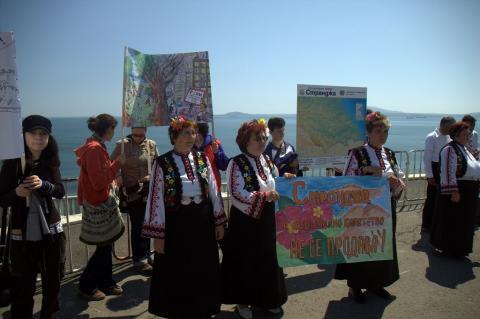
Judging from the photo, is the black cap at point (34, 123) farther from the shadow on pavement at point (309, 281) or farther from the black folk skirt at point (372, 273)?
the black folk skirt at point (372, 273)

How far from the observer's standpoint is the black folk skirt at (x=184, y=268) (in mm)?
3350

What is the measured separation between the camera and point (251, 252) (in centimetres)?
370

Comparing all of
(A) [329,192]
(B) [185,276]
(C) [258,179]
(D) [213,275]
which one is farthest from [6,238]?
(A) [329,192]

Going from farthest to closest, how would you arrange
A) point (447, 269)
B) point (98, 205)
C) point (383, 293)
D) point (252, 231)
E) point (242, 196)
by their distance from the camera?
point (447, 269), point (383, 293), point (98, 205), point (252, 231), point (242, 196)

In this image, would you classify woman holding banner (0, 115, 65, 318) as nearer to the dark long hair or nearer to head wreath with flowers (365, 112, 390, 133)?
A: the dark long hair

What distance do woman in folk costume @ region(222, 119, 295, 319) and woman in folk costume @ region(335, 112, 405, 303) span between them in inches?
35.6

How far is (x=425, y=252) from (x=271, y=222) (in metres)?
3.27

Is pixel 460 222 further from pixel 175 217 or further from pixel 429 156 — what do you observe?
pixel 175 217

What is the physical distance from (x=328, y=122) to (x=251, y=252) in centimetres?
216

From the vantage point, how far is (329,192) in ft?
12.7

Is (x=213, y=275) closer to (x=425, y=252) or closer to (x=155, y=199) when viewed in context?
(x=155, y=199)

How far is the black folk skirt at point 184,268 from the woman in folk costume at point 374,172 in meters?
1.72

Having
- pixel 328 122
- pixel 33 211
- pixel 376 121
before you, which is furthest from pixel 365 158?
pixel 33 211

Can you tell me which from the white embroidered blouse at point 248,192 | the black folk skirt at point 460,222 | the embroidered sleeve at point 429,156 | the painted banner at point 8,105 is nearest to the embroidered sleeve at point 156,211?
the white embroidered blouse at point 248,192
